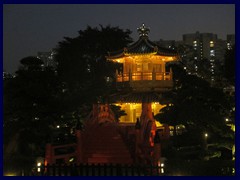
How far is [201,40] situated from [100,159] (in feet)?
252

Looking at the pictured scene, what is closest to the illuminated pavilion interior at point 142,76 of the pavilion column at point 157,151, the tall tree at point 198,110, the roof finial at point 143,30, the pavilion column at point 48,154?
the roof finial at point 143,30

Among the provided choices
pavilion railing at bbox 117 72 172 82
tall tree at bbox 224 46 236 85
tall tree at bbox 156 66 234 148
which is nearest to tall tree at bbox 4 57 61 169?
tall tree at bbox 156 66 234 148

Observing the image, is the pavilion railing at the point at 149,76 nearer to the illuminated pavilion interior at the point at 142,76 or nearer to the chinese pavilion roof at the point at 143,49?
the illuminated pavilion interior at the point at 142,76

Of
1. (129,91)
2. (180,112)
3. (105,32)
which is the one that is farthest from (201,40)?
(180,112)

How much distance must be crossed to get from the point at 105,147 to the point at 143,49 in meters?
9.20

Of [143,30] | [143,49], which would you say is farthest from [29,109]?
[143,30]

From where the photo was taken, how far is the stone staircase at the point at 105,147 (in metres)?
14.6

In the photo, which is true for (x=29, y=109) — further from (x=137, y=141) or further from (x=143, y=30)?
(x=143, y=30)

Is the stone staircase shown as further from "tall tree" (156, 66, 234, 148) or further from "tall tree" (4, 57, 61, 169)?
"tall tree" (156, 66, 234, 148)

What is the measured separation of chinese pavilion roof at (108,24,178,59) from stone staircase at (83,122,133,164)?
24.3 feet

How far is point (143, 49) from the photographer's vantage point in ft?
73.9

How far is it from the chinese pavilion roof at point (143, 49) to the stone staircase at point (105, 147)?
7.41 m

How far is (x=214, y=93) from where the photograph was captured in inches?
680

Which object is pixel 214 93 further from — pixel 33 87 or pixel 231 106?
pixel 33 87
